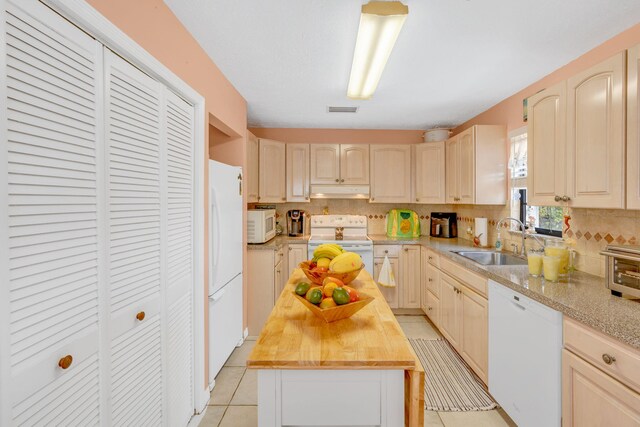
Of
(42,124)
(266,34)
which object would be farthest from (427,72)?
(42,124)

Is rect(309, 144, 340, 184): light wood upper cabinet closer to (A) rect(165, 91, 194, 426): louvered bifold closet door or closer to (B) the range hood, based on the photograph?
(B) the range hood

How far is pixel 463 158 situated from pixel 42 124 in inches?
139

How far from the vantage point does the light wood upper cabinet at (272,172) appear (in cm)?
394

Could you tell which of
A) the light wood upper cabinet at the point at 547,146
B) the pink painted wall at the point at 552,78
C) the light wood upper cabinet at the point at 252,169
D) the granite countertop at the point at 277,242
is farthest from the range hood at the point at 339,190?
the light wood upper cabinet at the point at 547,146

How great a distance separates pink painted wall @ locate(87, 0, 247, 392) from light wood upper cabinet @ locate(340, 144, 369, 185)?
1.59m

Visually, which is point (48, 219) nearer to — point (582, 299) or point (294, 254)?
point (582, 299)

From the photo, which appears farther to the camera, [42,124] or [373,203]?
[373,203]

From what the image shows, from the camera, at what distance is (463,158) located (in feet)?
11.4

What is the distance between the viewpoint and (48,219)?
0.99 metres

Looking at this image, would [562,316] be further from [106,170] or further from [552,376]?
[106,170]

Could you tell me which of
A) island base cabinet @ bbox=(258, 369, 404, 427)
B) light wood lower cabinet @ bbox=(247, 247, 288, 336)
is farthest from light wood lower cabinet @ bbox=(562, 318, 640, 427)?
light wood lower cabinet @ bbox=(247, 247, 288, 336)

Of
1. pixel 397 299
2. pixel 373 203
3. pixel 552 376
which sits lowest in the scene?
pixel 397 299

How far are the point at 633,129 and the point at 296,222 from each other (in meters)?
3.41

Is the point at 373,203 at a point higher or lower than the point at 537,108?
lower
